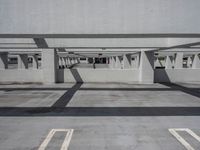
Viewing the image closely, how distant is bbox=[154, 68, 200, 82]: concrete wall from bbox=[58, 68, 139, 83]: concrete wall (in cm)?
220

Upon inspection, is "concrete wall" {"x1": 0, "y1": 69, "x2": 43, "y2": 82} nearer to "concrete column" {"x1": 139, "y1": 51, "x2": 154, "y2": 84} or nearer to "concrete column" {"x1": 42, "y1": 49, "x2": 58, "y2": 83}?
"concrete column" {"x1": 42, "y1": 49, "x2": 58, "y2": 83}

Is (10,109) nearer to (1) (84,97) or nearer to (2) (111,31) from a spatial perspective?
(1) (84,97)

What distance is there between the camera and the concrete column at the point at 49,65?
81.0ft

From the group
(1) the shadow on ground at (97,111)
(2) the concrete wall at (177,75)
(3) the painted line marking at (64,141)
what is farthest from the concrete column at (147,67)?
(3) the painted line marking at (64,141)

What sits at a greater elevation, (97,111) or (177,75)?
(177,75)

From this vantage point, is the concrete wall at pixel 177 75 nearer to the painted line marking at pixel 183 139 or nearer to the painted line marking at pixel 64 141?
the painted line marking at pixel 183 139

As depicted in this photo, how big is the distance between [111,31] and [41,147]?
4737 mm

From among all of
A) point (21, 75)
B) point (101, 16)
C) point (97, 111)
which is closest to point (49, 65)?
point (21, 75)

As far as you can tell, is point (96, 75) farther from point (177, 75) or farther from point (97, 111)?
point (97, 111)

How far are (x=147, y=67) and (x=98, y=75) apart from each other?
481 cm

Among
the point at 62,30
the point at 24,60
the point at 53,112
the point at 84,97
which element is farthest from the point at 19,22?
the point at 24,60

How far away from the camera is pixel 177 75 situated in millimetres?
27094

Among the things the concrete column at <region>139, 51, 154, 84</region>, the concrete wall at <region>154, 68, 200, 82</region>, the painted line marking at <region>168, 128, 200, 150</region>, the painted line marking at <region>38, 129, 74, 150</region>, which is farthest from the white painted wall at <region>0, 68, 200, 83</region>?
the painted line marking at <region>168, 128, 200, 150</region>

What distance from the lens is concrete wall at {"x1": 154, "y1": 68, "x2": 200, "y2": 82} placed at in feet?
87.4
